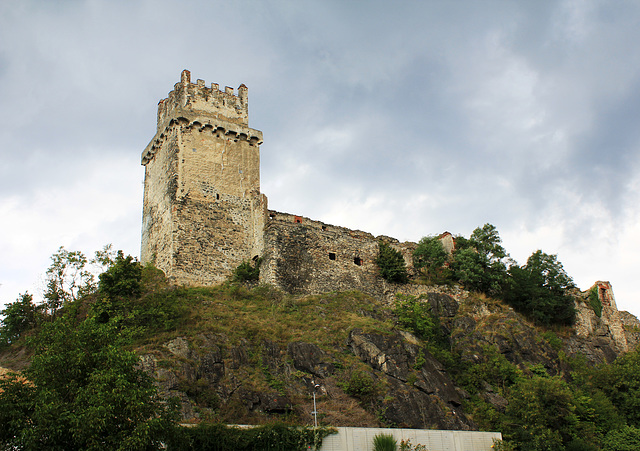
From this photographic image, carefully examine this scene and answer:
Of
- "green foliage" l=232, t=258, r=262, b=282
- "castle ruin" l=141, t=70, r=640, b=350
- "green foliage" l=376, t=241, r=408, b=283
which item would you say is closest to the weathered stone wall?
"castle ruin" l=141, t=70, r=640, b=350

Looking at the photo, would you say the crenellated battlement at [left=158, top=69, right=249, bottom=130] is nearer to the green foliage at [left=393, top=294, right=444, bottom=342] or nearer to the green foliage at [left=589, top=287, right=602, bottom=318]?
the green foliage at [left=393, top=294, right=444, bottom=342]

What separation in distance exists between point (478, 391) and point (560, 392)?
15.2 feet

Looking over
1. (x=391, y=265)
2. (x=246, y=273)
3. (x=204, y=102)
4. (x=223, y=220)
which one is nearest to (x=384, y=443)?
(x=246, y=273)

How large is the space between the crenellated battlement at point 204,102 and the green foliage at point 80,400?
88.2 ft

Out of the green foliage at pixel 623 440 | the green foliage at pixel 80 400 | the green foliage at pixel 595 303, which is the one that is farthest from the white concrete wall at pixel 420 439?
the green foliage at pixel 595 303

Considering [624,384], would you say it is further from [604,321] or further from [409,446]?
[409,446]

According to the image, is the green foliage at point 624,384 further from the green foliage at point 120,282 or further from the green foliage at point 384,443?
the green foliage at point 120,282

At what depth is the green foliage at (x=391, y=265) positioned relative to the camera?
145ft

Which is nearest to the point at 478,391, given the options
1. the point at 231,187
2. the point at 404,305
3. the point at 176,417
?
the point at 404,305

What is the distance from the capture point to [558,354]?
4038 cm

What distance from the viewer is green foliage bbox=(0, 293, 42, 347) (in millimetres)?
36875

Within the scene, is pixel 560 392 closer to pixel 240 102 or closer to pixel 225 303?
pixel 225 303

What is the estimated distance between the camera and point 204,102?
44.4 m

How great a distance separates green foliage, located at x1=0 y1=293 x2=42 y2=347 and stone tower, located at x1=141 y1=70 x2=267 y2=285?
8.56 m
